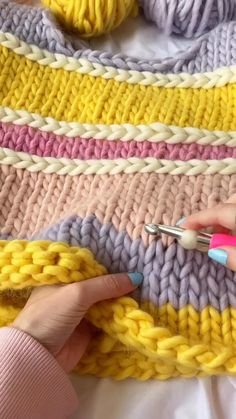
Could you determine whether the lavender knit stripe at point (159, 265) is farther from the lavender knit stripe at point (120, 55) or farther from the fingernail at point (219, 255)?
the lavender knit stripe at point (120, 55)

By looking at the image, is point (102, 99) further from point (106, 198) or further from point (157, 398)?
point (157, 398)

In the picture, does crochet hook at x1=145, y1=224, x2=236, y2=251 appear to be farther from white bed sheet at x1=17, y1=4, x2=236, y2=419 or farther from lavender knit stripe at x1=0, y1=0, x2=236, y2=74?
lavender knit stripe at x1=0, y1=0, x2=236, y2=74

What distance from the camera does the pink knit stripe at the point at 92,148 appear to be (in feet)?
2.53

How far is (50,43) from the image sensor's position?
33.8 inches

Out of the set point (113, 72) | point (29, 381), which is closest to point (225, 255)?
point (29, 381)

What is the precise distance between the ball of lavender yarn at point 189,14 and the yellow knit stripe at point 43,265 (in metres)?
0.39

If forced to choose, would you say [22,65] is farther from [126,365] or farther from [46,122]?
[126,365]

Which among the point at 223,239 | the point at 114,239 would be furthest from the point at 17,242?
the point at 223,239

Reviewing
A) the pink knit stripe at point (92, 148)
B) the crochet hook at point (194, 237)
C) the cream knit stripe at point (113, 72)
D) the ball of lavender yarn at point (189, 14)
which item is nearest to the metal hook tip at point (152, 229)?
the crochet hook at point (194, 237)

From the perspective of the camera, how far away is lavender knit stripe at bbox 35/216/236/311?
26.4 inches

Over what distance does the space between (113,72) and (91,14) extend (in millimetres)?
90

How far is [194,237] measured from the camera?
652 millimetres

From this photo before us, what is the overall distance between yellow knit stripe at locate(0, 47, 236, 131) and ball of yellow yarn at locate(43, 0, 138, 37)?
0.08 m

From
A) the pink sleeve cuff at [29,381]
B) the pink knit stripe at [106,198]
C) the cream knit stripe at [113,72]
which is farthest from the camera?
the cream knit stripe at [113,72]
